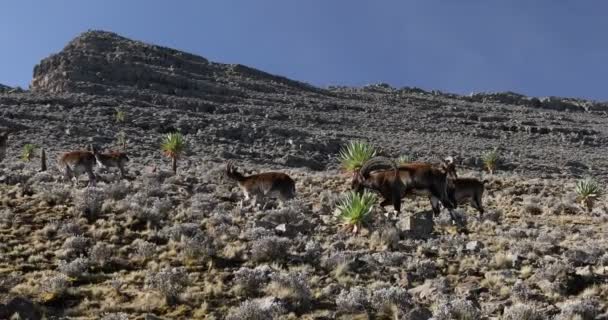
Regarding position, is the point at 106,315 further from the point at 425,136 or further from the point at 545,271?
the point at 425,136

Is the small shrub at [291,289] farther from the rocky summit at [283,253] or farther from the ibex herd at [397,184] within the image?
the ibex herd at [397,184]

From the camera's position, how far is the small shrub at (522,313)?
9.98m

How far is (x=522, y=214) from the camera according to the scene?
63.8ft

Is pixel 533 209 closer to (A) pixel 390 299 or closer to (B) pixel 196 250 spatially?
(A) pixel 390 299

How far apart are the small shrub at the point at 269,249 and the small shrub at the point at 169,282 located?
5.40 feet

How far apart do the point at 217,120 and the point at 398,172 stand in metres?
45.1

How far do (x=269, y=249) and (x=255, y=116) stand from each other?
5402 centimetres

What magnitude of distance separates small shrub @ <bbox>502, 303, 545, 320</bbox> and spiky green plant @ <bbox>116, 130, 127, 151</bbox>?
1332 inches

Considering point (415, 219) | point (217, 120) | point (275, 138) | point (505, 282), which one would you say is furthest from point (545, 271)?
point (217, 120)

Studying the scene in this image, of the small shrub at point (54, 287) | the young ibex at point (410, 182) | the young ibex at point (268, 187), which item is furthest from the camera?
the young ibex at point (268, 187)

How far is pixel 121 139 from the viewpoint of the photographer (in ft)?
142

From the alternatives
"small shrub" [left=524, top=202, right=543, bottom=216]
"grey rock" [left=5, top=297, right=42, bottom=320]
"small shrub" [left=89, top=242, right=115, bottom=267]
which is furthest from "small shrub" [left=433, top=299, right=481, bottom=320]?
"small shrub" [left=524, top=202, right=543, bottom=216]

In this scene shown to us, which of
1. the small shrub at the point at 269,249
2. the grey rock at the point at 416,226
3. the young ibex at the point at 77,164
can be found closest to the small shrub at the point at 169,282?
the small shrub at the point at 269,249

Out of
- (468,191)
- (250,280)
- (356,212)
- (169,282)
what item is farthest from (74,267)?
(468,191)
